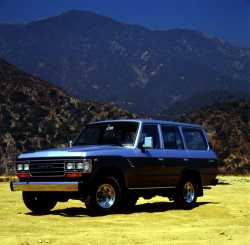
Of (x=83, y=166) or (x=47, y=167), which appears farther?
(x=47, y=167)

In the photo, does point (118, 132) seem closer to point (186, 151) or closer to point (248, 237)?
point (186, 151)

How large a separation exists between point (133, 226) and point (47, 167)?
2.56m

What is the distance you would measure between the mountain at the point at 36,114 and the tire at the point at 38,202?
1364 inches

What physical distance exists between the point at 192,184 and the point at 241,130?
4256 cm

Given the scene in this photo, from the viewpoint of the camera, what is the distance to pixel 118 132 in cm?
1328

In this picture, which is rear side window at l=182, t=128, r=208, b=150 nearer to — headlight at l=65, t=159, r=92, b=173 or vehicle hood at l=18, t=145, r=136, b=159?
vehicle hood at l=18, t=145, r=136, b=159

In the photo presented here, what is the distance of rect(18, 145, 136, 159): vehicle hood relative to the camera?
11852 millimetres

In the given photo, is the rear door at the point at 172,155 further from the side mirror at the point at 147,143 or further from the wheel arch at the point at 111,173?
the wheel arch at the point at 111,173

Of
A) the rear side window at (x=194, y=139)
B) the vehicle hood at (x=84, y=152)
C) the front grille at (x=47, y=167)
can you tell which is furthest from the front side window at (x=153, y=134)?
the front grille at (x=47, y=167)

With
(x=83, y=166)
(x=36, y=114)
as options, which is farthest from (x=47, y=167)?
(x=36, y=114)

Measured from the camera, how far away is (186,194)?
14.6 m

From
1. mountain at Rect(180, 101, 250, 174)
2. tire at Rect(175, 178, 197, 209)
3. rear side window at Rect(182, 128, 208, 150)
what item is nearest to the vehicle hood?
tire at Rect(175, 178, 197, 209)

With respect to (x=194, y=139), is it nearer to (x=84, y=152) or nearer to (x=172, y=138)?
(x=172, y=138)

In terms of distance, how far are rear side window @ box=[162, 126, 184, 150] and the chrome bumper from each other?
3.15 metres
